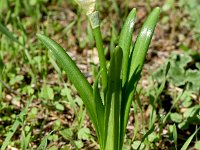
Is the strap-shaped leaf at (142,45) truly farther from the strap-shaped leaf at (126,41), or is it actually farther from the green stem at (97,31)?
the green stem at (97,31)

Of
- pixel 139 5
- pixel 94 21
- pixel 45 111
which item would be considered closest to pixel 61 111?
pixel 45 111

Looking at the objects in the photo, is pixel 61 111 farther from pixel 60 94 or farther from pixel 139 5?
pixel 139 5

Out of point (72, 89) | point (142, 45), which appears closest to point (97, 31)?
point (142, 45)

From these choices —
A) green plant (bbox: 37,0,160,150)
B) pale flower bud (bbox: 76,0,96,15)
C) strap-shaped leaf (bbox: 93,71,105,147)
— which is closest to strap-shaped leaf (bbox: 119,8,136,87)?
green plant (bbox: 37,0,160,150)

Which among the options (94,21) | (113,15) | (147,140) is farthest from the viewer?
(113,15)

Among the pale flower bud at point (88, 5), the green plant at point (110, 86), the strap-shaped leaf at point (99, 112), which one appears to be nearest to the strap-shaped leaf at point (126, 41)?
the green plant at point (110, 86)

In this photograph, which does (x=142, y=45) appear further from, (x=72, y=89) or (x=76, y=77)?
(x=72, y=89)
